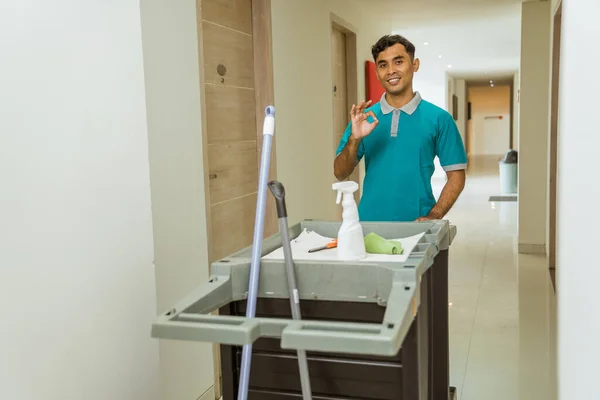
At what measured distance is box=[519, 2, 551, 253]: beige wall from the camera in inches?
232

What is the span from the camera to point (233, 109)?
3.32 metres

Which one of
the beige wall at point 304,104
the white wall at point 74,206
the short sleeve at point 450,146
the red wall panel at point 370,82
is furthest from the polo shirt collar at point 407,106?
the red wall panel at point 370,82

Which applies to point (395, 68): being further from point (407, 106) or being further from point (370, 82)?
point (370, 82)

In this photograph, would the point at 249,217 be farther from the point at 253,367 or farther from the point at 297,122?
the point at 253,367

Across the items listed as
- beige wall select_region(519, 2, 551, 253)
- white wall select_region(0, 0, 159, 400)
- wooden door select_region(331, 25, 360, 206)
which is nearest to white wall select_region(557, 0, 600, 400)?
white wall select_region(0, 0, 159, 400)

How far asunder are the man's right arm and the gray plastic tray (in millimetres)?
552

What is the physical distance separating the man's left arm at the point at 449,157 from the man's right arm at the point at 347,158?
319mm

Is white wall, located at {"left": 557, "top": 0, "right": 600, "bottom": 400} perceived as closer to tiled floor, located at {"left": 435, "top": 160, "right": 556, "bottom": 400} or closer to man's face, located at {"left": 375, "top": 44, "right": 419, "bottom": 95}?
man's face, located at {"left": 375, "top": 44, "right": 419, "bottom": 95}

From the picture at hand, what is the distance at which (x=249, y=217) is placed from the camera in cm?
351

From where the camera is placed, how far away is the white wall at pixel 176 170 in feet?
8.00

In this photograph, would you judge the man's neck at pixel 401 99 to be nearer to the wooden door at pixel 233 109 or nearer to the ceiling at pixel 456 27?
the wooden door at pixel 233 109

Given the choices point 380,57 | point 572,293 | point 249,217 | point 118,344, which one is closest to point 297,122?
point 249,217

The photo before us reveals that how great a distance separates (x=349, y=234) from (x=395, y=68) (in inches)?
35.7

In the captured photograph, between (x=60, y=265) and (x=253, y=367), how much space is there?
608 mm
